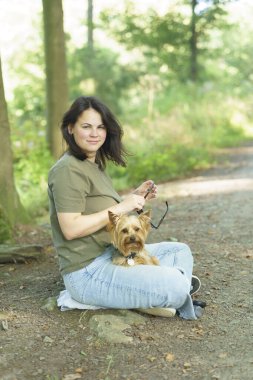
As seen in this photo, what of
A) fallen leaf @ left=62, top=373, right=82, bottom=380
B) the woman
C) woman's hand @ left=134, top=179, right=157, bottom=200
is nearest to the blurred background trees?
woman's hand @ left=134, top=179, right=157, bottom=200

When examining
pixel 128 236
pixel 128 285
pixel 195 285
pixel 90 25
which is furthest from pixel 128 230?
pixel 90 25

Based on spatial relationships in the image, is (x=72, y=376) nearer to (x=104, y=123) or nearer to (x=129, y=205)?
(x=129, y=205)

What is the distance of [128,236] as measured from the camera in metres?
3.56

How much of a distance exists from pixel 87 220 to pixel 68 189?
9.8 inches

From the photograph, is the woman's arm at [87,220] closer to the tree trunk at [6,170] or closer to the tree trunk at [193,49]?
the tree trunk at [6,170]

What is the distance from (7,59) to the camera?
21.9 metres

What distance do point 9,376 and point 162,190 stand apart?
6.50 metres

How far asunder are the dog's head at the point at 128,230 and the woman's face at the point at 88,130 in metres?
0.57

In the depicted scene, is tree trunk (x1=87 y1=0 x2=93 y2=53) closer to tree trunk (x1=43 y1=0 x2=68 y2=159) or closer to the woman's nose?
tree trunk (x1=43 y1=0 x2=68 y2=159)

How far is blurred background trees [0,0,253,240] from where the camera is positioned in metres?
10.3

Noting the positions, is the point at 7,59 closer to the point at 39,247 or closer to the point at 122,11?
the point at 122,11

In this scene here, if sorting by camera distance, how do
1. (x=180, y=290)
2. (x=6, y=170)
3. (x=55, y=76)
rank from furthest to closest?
1. (x=55, y=76)
2. (x=6, y=170)
3. (x=180, y=290)

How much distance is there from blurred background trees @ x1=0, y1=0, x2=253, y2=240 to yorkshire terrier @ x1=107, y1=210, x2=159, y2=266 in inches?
247

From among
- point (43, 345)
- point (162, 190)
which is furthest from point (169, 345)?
point (162, 190)
